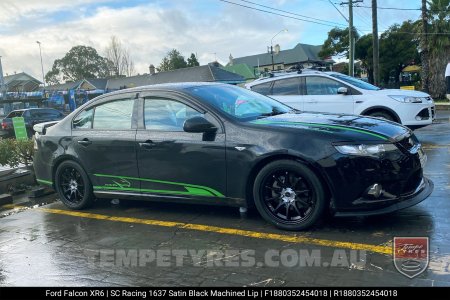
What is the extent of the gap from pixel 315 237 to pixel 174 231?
1494 mm

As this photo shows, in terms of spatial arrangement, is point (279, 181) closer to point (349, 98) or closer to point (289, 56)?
point (349, 98)

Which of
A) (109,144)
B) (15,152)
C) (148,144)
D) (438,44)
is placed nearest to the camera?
(148,144)

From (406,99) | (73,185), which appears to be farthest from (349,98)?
(73,185)

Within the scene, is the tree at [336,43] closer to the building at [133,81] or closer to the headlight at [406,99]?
the building at [133,81]

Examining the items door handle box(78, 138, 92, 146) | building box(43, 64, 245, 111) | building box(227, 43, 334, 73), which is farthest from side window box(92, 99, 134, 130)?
building box(227, 43, 334, 73)

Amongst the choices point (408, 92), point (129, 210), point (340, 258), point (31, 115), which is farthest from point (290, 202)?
point (31, 115)

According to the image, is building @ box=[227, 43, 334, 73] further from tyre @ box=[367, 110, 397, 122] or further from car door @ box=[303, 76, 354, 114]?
tyre @ box=[367, 110, 397, 122]

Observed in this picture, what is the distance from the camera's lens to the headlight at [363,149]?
4.08m

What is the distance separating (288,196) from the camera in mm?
4348

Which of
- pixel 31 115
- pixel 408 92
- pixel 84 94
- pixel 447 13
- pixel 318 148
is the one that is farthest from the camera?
pixel 84 94

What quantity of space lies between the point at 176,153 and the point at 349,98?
17.4ft

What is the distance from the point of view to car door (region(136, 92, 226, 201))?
15.4 feet

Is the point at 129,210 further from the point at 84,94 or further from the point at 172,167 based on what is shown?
the point at 84,94

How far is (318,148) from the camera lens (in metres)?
4.17
